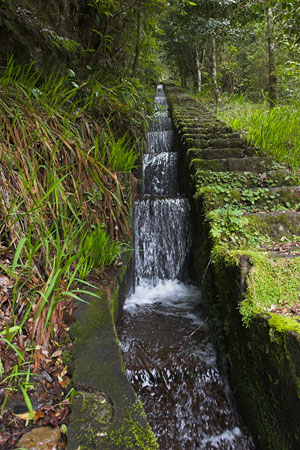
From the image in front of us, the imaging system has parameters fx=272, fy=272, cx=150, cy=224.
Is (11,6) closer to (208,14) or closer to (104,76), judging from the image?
(104,76)

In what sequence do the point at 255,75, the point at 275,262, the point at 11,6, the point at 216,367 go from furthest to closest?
the point at 255,75 → the point at 11,6 → the point at 216,367 → the point at 275,262

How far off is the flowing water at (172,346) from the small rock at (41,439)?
3.08 ft

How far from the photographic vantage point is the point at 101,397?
1.43 metres

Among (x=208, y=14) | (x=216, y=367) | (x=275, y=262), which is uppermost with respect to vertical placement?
(x=208, y=14)

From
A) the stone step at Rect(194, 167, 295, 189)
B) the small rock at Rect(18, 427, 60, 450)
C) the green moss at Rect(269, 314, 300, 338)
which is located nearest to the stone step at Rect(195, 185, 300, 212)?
the stone step at Rect(194, 167, 295, 189)

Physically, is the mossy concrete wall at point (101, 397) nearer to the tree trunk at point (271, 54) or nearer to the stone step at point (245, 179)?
the stone step at point (245, 179)

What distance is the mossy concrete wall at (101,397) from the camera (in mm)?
1239

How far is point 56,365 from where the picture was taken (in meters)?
1.62

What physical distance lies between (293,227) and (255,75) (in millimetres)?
12238

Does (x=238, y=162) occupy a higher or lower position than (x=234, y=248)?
higher

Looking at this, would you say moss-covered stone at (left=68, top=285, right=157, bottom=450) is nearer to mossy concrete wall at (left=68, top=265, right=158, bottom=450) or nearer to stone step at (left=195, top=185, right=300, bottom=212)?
mossy concrete wall at (left=68, top=265, right=158, bottom=450)

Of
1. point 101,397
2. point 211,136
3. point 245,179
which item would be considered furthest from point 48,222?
point 211,136

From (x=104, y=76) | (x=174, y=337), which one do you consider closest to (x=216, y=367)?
(x=174, y=337)

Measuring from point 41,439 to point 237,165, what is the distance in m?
3.31
